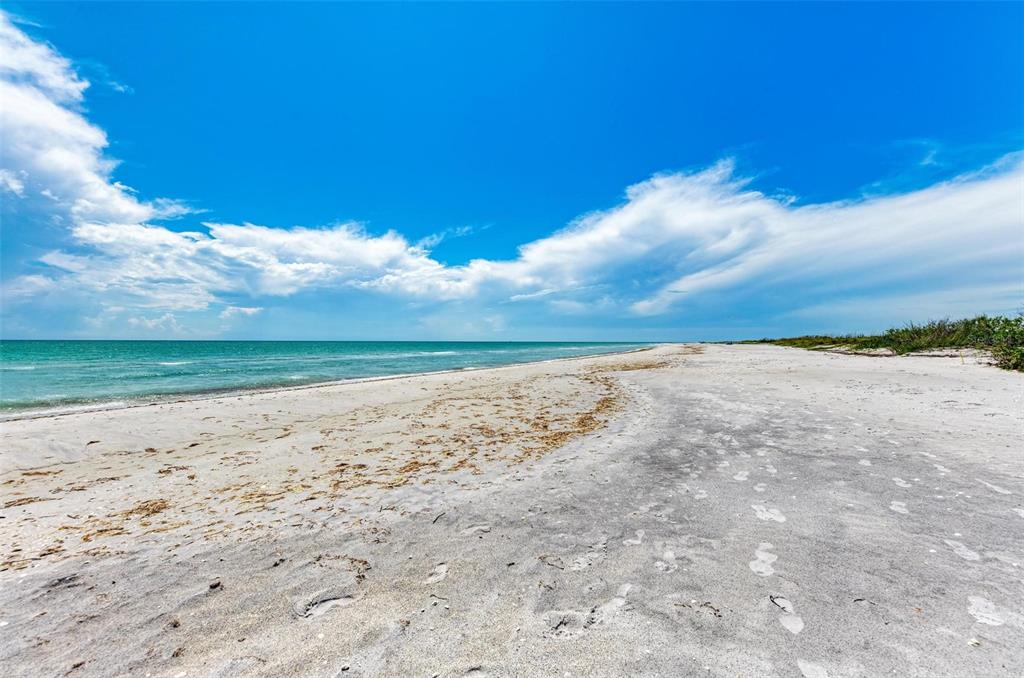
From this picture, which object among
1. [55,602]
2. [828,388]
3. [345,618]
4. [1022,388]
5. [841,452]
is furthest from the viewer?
[828,388]

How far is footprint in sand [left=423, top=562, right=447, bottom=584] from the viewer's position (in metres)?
3.98

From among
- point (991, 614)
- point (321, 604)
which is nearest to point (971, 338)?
point (991, 614)

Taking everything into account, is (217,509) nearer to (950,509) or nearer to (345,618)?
(345,618)

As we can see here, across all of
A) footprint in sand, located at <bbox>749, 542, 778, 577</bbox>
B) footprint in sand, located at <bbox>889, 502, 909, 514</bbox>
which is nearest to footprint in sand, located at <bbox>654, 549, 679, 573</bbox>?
footprint in sand, located at <bbox>749, 542, 778, 577</bbox>

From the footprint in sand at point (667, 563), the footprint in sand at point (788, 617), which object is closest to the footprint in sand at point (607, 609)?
the footprint in sand at point (667, 563)

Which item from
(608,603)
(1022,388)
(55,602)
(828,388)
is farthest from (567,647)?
(1022,388)

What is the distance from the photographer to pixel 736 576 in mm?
3838

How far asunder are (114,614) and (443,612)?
9.93 feet

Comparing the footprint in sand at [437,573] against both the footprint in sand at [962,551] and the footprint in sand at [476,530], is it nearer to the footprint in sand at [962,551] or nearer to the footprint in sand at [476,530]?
the footprint in sand at [476,530]

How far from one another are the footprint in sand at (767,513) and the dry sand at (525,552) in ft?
0.12

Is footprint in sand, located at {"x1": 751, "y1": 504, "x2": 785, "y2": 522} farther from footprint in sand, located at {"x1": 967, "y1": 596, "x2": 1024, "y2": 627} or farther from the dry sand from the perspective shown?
footprint in sand, located at {"x1": 967, "y1": 596, "x2": 1024, "y2": 627}

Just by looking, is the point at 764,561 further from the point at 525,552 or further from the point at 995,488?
the point at 995,488

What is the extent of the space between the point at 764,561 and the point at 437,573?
3393 mm

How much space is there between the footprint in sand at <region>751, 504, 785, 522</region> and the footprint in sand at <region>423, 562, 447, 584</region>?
4068 millimetres
